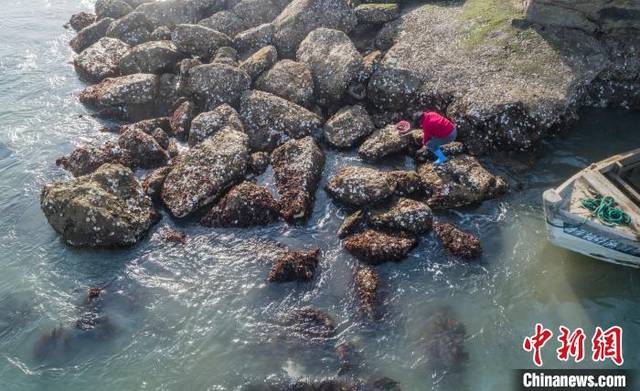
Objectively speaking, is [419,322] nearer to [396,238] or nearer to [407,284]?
[407,284]

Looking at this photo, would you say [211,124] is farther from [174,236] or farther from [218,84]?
[174,236]

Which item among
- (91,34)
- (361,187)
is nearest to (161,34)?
(91,34)

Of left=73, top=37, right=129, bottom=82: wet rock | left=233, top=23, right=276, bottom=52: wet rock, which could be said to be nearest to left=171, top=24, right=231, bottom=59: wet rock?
left=233, top=23, right=276, bottom=52: wet rock

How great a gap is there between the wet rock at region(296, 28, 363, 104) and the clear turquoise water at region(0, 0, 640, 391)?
4175 mm

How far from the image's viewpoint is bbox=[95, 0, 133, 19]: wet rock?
2755 centimetres

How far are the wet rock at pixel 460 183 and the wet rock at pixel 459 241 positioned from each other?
128 centimetres

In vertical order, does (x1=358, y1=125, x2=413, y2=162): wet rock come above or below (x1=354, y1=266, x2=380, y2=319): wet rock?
above

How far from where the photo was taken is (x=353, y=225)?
1510 centimetres

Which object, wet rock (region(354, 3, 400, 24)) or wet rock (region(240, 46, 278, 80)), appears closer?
wet rock (region(240, 46, 278, 80))

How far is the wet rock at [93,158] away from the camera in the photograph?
17.7m

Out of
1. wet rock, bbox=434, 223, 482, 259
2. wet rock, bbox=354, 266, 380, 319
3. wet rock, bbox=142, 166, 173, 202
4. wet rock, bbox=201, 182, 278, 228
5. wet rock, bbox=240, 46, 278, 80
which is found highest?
wet rock, bbox=240, 46, 278, 80

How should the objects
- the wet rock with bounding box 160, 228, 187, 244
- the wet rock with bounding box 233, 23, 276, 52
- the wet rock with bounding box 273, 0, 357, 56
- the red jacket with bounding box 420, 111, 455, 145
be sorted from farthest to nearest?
the wet rock with bounding box 233, 23, 276, 52 < the wet rock with bounding box 273, 0, 357, 56 < the red jacket with bounding box 420, 111, 455, 145 < the wet rock with bounding box 160, 228, 187, 244

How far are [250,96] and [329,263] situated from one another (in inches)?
336

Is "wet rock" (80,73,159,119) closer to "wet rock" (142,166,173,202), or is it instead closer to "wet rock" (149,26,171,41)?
"wet rock" (149,26,171,41)
